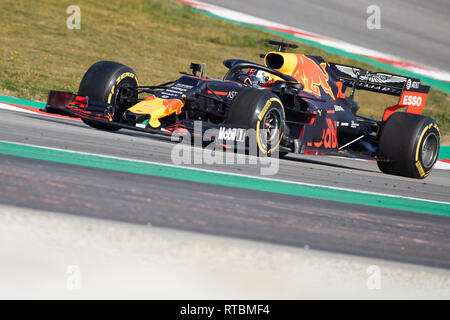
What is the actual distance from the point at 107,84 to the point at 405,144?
373 centimetres

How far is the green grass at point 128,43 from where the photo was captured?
14.4m

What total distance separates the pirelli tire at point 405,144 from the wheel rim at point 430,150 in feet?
0.09

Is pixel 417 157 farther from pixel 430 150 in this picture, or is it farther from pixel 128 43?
pixel 128 43

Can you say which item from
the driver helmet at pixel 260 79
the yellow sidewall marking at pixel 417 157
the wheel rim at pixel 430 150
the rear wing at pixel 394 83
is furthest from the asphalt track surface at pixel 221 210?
the rear wing at pixel 394 83

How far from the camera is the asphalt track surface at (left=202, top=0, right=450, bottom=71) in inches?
766

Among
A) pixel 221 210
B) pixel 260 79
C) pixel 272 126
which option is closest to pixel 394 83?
pixel 260 79

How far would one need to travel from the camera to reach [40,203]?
11.8 ft

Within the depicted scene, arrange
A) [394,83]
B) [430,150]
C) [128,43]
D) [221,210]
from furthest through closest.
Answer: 1. [128,43]
2. [394,83]
3. [430,150]
4. [221,210]

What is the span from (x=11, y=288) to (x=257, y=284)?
1025 mm

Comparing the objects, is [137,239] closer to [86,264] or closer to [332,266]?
[86,264]

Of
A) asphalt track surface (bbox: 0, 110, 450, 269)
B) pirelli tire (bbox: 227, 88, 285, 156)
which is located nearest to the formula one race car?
pirelli tire (bbox: 227, 88, 285, 156)

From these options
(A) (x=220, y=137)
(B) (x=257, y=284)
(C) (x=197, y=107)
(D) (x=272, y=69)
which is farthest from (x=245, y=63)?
(B) (x=257, y=284)

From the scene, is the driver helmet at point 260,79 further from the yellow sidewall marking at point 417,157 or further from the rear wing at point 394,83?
the yellow sidewall marking at point 417,157

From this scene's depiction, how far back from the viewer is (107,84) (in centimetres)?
757
